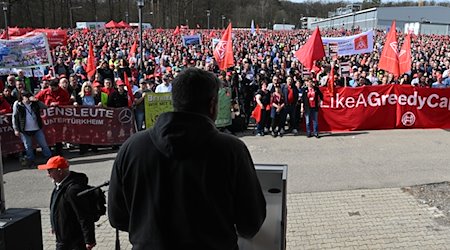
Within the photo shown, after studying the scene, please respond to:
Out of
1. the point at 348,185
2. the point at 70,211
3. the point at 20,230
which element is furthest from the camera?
the point at 348,185

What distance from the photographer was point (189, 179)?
192 centimetres

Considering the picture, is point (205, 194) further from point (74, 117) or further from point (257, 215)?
point (74, 117)

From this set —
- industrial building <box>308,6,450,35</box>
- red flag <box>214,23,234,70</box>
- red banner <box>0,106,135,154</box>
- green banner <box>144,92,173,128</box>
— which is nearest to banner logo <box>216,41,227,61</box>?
red flag <box>214,23,234,70</box>

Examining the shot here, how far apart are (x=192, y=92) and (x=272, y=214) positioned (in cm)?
151

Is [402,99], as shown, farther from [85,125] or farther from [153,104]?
[85,125]

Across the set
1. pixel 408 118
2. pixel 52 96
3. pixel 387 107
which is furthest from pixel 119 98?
pixel 408 118

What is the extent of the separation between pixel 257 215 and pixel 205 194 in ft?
0.94

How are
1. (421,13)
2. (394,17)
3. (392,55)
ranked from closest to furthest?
(392,55) < (394,17) < (421,13)

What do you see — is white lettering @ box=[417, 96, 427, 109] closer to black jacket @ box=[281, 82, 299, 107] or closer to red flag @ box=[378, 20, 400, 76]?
red flag @ box=[378, 20, 400, 76]

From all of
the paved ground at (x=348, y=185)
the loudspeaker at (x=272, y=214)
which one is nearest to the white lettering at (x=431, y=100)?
the paved ground at (x=348, y=185)

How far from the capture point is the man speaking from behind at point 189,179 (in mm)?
1925

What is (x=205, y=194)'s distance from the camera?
1939mm

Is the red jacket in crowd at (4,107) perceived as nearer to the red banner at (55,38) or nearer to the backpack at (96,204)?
the backpack at (96,204)

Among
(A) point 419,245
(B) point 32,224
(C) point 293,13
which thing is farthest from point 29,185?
(C) point 293,13
